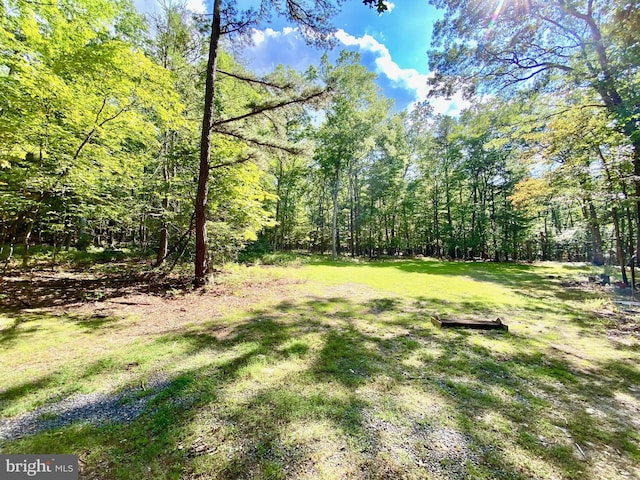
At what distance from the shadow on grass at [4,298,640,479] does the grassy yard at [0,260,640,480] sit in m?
0.01

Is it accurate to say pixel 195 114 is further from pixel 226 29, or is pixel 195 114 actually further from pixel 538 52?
pixel 538 52

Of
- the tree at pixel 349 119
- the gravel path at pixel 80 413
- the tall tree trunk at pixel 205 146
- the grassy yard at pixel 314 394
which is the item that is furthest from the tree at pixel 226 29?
the tree at pixel 349 119

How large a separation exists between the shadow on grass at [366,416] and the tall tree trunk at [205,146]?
339 centimetres

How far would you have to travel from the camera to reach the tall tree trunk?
20.6 ft

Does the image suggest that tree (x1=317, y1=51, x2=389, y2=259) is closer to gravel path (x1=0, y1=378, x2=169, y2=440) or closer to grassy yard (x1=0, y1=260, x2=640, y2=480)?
grassy yard (x1=0, y1=260, x2=640, y2=480)

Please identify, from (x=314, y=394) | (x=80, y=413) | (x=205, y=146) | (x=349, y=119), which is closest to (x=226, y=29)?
(x=205, y=146)

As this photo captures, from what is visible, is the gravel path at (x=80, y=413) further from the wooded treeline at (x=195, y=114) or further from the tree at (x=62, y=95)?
the wooded treeline at (x=195, y=114)

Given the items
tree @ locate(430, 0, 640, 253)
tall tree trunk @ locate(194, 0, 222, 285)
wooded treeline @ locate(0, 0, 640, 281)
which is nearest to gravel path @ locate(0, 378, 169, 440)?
tall tree trunk @ locate(194, 0, 222, 285)

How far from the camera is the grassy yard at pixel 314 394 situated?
5.72 feet

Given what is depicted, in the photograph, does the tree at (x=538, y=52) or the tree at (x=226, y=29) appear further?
the tree at (x=538, y=52)

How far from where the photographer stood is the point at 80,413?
85.0 inches

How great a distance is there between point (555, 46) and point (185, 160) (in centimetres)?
1188

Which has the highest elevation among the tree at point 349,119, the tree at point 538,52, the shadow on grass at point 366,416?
the tree at point 349,119

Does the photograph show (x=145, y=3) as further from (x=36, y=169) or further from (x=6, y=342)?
(x=6, y=342)
